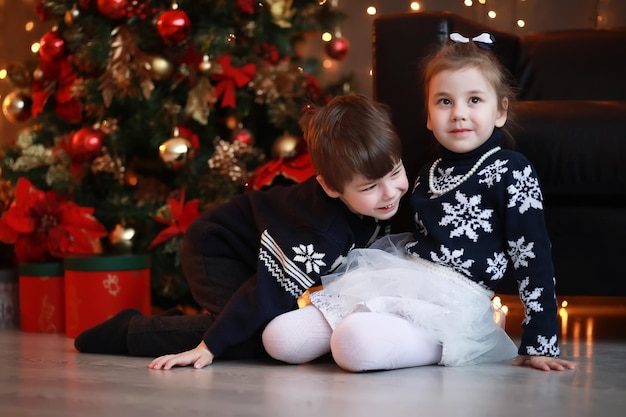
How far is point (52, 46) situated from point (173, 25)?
1.24 ft

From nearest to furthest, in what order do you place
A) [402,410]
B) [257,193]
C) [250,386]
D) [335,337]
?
1. [402,410]
2. [250,386]
3. [335,337]
4. [257,193]

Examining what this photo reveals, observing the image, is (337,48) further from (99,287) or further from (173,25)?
(99,287)

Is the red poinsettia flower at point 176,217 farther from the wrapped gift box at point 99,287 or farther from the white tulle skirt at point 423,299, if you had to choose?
the white tulle skirt at point 423,299

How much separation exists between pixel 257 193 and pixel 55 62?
2.91 ft

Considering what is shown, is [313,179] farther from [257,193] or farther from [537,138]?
[537,138]

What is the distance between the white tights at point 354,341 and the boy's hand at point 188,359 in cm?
10

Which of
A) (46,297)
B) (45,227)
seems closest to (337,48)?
(45,227)

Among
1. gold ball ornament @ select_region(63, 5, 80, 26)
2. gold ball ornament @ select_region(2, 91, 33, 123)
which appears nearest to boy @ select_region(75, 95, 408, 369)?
gold ball ornament @ select_region(63, 5, 80, 26)

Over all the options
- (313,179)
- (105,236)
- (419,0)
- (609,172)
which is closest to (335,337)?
(313,179)

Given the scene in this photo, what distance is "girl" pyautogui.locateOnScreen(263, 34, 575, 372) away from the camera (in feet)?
4.42

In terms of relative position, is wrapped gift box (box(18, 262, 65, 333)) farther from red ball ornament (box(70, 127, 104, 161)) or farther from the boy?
the boy

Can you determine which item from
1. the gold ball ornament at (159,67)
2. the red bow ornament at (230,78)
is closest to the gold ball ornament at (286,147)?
the red bow ornament at (230,78)

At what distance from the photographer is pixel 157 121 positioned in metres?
2.04

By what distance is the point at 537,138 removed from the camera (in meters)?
1.56
